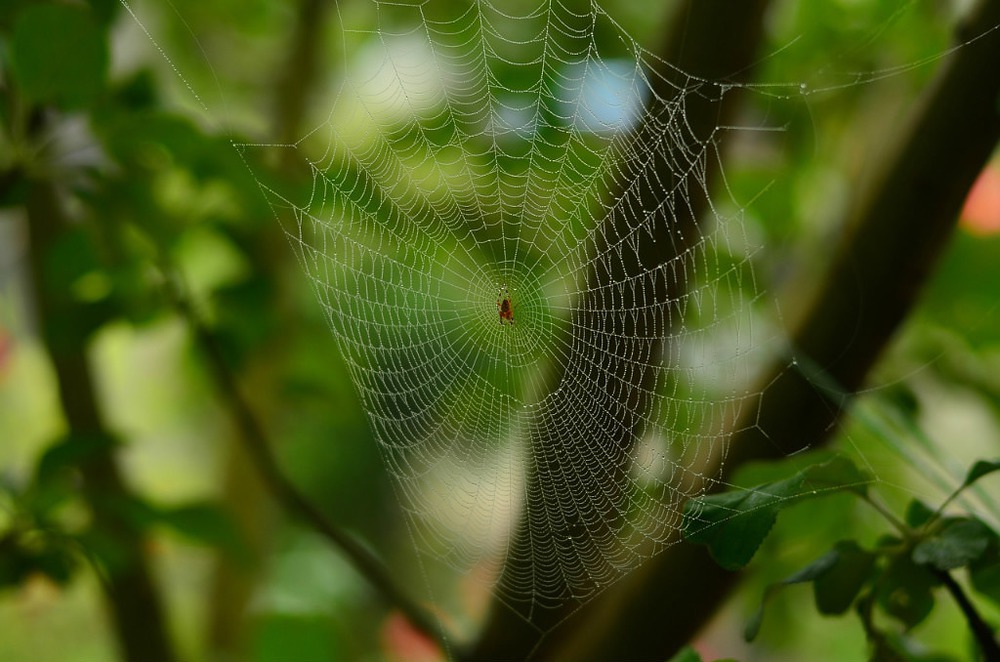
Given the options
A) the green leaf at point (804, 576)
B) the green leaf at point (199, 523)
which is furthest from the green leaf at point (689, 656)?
the green leaf at point (199, 523)

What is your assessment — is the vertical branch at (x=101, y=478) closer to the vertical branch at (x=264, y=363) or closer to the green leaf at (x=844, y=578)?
the vertical branch at (x=264, y=363)

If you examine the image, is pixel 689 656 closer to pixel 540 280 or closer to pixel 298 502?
pixel 298 502

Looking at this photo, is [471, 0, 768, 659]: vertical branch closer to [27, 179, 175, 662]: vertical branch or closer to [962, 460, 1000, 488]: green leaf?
[962, 460, 1000, 488]: green leaf

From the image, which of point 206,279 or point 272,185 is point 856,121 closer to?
point 272,185

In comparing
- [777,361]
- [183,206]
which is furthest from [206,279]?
[777,361]

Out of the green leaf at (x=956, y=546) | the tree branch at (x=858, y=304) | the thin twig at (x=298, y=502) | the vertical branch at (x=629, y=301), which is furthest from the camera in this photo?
the thin twig at (x=298, y=502)

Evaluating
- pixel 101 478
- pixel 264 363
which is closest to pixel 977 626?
pixel 101 478
